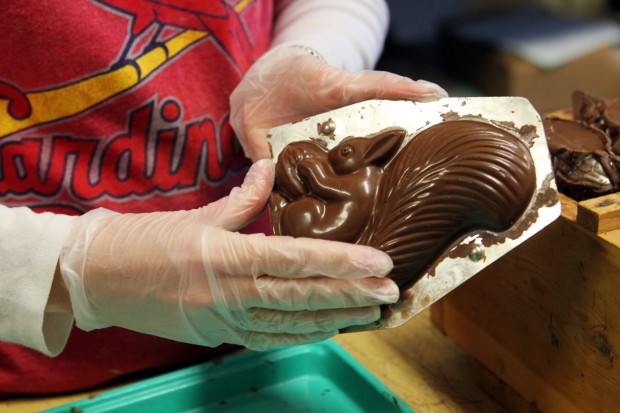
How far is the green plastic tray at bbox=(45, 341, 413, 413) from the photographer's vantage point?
1.50 m

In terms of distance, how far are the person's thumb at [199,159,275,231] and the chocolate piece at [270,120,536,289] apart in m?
0.04

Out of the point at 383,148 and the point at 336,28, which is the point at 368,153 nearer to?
the point at 383,148

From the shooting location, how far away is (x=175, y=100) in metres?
1.55

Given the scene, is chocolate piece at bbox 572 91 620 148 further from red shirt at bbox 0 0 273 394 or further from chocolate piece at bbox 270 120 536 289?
red shirt at bbox 0 0 273 394

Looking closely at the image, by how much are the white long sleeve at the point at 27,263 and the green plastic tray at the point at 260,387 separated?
316mm

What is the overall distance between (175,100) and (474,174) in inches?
27.3

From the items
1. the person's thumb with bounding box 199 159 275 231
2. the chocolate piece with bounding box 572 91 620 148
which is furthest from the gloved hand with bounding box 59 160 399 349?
the chocolate piece with bounding box 572 91 620 148

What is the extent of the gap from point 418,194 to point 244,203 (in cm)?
30

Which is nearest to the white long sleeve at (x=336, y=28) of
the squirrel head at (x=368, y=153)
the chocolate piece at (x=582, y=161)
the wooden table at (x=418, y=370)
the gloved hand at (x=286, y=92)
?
the gloved hand at (x=286, y=92)

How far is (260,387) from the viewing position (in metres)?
1.57

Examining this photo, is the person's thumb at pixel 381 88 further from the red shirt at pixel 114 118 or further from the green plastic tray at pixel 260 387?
the green plastic tray at pixel 260 387

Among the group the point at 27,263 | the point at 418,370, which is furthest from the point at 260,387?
the point at 27,263

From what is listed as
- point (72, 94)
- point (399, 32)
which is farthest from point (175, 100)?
point (399, 32)

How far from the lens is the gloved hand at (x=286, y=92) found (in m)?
1.42
